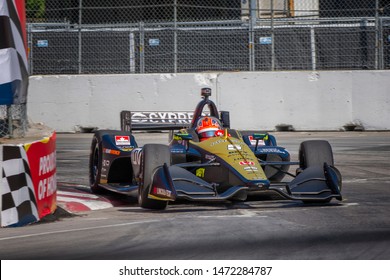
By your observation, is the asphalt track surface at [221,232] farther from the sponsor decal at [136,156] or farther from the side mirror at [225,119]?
the side mirror at [225,119]

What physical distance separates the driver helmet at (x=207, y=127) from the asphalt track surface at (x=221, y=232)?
3.28 feet

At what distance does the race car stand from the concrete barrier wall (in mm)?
7284

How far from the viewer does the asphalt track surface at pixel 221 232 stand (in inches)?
233

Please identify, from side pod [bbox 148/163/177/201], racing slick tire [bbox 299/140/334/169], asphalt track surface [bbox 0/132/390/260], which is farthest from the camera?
racing slick tire [bbox 299/140/334/169]

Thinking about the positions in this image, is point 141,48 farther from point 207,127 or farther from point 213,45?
point 207,127

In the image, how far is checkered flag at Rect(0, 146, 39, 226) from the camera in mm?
7531

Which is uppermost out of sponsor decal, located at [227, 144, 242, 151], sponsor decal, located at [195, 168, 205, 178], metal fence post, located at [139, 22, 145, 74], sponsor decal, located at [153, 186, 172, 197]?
metal fence post, located at [139, 22, 145, 74]

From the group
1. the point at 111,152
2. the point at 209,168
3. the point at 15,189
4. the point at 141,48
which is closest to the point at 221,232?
the point at 15,189

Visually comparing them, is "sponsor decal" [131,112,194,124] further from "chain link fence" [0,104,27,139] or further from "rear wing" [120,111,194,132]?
"chain link fence" [0,104,27,139]

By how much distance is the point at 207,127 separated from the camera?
994cm

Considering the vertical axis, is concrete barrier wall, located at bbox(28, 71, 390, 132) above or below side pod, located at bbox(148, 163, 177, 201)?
above

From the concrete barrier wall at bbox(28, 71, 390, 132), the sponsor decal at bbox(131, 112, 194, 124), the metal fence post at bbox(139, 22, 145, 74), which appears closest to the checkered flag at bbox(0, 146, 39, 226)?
the sponsor decal at bbox(131, 112, 194, 124)

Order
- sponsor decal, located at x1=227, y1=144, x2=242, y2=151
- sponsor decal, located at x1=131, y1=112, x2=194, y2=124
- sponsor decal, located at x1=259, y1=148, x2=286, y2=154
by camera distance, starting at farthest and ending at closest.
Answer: sponsor decal, located at x1=131, y1=112, x2=194, y2=124, sponsor decal, located at x1=259, y1=148, x2=286, y2=154, sponsor decal, located at x1=227, y1=144, x2=242, y2=151

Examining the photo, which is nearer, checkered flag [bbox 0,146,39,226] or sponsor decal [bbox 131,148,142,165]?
checkered flag [bbox 0,146,39,226]
